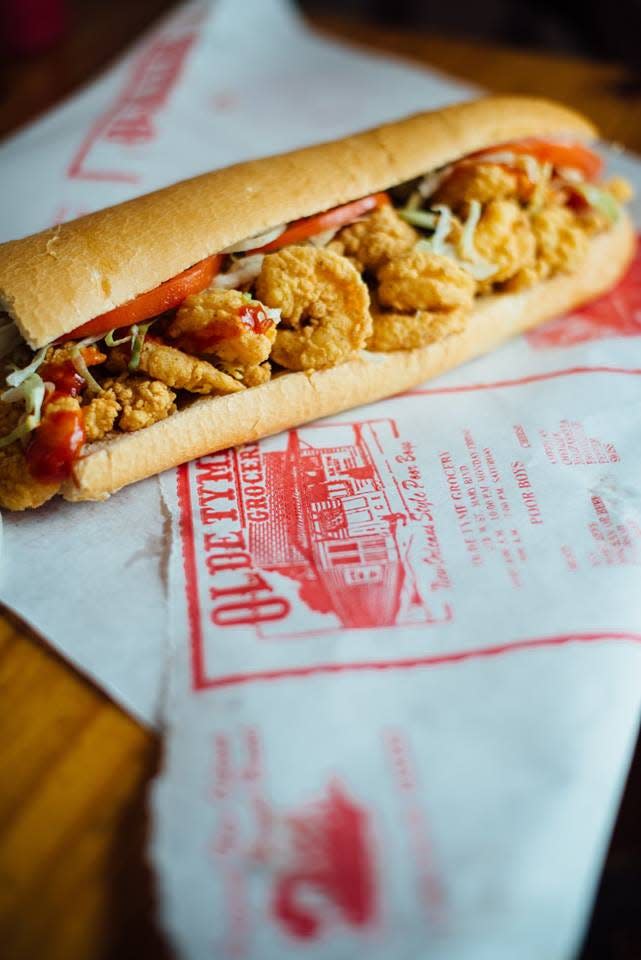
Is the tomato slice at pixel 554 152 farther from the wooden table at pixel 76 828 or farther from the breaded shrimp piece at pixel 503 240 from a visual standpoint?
the wooden table at pixel 76 828

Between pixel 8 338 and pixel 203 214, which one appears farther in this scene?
pixel 203 214

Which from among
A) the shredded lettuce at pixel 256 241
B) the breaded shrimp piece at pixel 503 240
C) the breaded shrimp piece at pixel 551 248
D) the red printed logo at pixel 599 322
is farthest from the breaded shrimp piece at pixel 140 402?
the red printed logo at pixel 599 322

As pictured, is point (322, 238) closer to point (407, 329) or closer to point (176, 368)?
point (407, 329)

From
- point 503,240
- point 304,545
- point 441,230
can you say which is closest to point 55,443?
point 304,545

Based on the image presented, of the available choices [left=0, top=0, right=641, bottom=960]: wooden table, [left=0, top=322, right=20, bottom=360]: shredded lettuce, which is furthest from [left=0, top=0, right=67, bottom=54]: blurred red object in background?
[left=0, top=0, right=641, bottom=960]: wooden table

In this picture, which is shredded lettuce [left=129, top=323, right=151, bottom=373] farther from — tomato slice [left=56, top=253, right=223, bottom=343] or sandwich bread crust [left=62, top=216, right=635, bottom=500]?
sandwich bread crust [left=62, top=216, right=635, bottom=500]

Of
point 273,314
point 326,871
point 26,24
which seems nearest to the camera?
point 326,871
